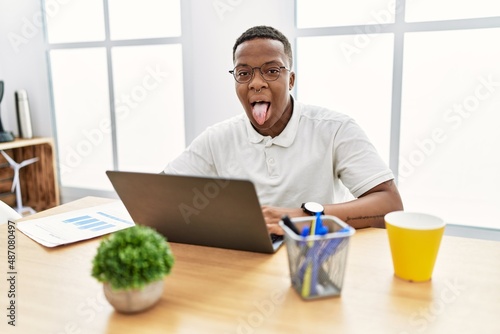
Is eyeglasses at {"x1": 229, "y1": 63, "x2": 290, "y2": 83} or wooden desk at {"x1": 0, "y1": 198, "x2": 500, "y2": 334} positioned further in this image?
eyeglasses at {"x1": 229, "y1": 63, "x2": 290, "y2": 83}

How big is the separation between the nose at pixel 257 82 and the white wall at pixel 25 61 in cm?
264

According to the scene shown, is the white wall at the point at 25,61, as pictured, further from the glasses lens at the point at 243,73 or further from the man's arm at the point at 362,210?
the man's arm at the point at 362,210

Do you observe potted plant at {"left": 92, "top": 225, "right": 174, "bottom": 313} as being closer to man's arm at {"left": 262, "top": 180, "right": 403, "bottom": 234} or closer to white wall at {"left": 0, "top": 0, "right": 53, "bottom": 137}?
man's arm at {"left": 262, "top": 180, "right": 403, "bottom": 234}

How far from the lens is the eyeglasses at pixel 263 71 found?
1579 mm

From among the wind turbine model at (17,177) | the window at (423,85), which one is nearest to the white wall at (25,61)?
the wind turbine model at (17,177)

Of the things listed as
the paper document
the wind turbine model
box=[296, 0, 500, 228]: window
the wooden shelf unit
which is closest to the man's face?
the paper document

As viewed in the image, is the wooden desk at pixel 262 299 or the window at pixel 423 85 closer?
the wooden desk at pixel 262 299

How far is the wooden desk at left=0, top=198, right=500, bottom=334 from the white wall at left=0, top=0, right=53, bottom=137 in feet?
9.57

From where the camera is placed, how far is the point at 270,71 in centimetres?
159

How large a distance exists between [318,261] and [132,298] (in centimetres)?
33

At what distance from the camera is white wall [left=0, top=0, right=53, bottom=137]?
11.8ft

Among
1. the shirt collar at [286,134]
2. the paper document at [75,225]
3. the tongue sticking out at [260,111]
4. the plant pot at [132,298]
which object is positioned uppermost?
A: the tongue sticking out at [260,111]

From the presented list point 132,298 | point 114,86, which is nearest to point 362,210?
point 132,298

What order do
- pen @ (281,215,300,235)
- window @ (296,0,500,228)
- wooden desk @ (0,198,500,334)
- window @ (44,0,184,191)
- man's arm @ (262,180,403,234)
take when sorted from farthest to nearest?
window @ (44,0,184,191) → window @ (296,0,500,228) → man's arm @ (262,180,403,234) → pen @ (281,215,300,235) → wooden desk @ (0,198,500,334)
